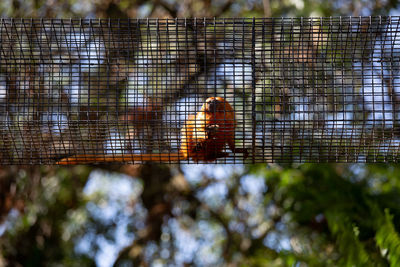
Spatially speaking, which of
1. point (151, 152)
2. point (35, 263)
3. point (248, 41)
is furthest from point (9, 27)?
point (35, 263)

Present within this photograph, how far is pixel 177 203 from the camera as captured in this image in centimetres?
572

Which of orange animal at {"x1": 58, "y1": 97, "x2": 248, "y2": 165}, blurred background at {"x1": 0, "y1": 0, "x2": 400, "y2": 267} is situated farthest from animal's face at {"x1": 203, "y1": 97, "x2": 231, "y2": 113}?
blurred background at {"x1": 0, "y1": 0, "x2": 400, "y2": 267}

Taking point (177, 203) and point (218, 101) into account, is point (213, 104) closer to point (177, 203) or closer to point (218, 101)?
point (218, 101)

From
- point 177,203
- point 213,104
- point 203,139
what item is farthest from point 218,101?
point 177,203

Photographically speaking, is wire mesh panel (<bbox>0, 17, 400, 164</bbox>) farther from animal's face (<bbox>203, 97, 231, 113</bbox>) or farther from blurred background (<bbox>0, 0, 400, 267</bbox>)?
blurred background (<bbox>0, 0, 400, 267</bbox>)

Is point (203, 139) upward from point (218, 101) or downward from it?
downward

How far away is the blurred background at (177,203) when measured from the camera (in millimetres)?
4832

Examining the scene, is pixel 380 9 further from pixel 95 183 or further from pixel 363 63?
pixel 95 183

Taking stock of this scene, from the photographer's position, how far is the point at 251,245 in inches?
213

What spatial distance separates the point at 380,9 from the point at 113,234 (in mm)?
3537

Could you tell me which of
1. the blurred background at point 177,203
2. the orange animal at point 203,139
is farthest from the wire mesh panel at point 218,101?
the blurred background at point 177,203

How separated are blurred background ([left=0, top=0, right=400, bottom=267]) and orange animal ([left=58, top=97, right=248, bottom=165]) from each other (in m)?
2.27

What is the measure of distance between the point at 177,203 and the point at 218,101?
11.5 ft

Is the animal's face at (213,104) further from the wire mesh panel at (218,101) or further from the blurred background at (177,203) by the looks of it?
the blurred background at (177,203)
